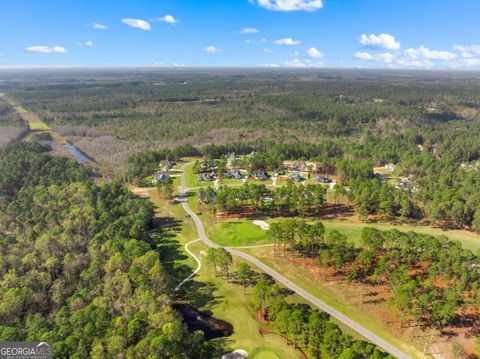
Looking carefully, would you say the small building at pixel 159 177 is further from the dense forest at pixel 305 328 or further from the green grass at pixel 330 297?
the dense forest at pixel 305 328

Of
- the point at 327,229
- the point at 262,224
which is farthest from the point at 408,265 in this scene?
the point at 262,224

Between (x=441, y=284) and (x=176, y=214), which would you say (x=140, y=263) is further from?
(x=441, y=284)

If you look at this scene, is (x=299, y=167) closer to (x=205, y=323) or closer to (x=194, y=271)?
(x=194, y=271)

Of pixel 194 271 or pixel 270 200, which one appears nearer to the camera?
pixel 194 271

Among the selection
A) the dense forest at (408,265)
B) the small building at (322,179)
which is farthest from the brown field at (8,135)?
the dense forest at (408,265)

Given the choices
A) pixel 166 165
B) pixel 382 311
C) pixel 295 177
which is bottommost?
pixel 382 311

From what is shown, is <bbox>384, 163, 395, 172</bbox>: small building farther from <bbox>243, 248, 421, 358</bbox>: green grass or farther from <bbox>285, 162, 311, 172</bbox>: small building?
<bbox>243, 248, 421, 358</bbox>: green grass

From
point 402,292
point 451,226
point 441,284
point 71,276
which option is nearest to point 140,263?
point 71,276
